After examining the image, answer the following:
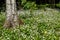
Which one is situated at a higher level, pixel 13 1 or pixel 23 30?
pixel 13 1

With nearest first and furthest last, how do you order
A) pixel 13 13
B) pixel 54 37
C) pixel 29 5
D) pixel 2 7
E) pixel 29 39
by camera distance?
pixel 54 37 < pixel 29 39 < pixel 13 13 < pixel 29 5 < pixel 2 7

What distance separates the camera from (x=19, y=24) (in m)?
11.6

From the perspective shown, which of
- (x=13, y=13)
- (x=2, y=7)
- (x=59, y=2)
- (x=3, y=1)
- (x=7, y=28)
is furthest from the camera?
(x=59, y=2)

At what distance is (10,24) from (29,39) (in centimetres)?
394

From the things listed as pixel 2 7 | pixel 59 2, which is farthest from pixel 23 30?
pixel 59 2

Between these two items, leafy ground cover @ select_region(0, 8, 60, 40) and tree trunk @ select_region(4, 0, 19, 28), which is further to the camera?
tree trunk @ select_region(4, 0, 19, 28)

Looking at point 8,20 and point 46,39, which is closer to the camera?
point 46,39

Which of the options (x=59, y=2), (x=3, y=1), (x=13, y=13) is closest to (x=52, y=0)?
(x=59, y=2)

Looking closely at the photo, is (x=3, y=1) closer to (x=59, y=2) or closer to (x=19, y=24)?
(x=59, y=2)

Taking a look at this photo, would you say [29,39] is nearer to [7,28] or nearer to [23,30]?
[23,30]

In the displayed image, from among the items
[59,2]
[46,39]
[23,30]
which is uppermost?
[46,39]

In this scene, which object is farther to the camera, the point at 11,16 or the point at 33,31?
the point at 11,16

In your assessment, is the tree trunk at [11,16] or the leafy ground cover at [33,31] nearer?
the leafy ground cover at [33,31]

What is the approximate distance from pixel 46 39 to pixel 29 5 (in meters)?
11.5
